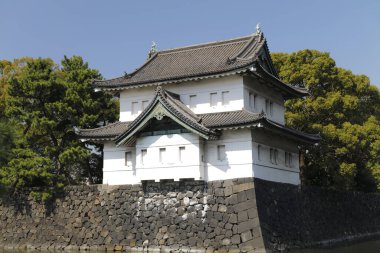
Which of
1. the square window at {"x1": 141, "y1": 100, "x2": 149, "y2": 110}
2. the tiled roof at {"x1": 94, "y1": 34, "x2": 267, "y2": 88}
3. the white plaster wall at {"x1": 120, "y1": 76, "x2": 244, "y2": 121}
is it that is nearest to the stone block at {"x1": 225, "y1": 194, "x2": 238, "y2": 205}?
the white plaster wall at {"x1": 120, "y1": 76, "x2": 244, "y2": 121}

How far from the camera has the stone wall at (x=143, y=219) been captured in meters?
22.9

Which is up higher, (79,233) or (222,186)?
(222,186)

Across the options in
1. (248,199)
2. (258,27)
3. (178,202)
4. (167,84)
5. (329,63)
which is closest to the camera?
(248,199)

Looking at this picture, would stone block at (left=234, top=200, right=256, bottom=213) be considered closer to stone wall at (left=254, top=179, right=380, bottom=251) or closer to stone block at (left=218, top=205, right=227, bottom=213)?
stone wall at (left=254, top=179, right=380, bottom=251)

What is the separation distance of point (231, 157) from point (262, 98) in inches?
196

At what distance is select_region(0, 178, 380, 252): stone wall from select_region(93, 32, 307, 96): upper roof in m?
5.47

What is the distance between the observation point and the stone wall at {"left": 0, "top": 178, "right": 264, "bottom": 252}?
2288cm

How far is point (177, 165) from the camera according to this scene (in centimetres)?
2414

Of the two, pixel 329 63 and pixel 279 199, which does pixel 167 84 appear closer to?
pixel 279 199

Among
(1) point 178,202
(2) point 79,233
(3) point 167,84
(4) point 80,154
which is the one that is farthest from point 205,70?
(2) point 79,233

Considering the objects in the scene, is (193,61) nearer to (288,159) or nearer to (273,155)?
(273,155)

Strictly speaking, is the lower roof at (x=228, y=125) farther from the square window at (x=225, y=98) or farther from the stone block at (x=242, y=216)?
the stone block at (x=242, y=216)

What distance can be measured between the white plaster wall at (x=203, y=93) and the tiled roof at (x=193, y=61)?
2.13 feet

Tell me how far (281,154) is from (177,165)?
6055 millimetres
